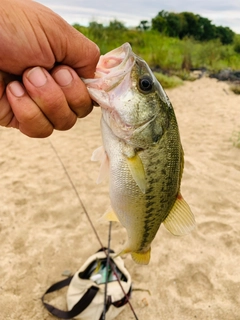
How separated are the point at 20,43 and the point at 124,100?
0.52 metres

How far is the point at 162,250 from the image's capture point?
12.5 ft

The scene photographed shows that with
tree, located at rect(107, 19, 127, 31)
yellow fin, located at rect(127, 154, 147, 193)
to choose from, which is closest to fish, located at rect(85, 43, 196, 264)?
yellow fin, located at rect(127, 154, 147, 193)

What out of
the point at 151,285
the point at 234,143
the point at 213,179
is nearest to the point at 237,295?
the point at 151,285

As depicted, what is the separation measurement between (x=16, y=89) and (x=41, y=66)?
0.51ft

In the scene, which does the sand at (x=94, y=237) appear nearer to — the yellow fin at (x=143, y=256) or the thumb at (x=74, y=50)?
the yellow fin at (x=143, y=256)

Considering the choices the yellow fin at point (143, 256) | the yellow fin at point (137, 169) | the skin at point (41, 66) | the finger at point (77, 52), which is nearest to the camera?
the skin at point (41, 66)

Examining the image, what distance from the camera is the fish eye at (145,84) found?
159 cm

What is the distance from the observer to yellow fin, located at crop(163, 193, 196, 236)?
1748 millimetres

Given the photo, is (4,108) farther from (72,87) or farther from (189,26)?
(189,26)

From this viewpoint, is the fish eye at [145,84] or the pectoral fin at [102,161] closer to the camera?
the fish eye at [145,84]

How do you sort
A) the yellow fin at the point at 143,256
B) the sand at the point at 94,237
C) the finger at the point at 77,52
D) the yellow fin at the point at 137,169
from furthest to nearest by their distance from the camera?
the sand at the point at 94,237, the yellow fin at the point at 143,256, the yellow fin at the point at 137,169, the finger at the point at 77,52

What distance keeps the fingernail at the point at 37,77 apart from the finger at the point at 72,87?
8 centimetres

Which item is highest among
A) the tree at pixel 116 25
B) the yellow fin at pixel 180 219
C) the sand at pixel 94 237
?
the yellow fin at pixel 180 219

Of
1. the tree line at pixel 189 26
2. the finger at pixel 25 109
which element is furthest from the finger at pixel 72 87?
the tree line at pixel 189 26
